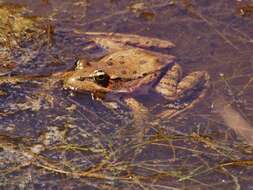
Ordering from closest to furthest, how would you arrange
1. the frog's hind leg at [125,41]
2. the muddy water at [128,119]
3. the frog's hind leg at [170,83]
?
1. the muddy water at [128,119]
2. the frog's hind leg at [170,83]
3. the frog's hind leg at [125,41]

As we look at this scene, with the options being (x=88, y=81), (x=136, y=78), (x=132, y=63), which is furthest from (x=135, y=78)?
(x=88, y=81)

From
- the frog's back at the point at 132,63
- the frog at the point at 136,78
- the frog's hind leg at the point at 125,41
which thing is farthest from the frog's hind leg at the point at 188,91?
the frog's hind leg at the point at 125,41

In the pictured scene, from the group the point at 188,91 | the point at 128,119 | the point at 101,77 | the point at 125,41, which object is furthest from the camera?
the point at 125,41

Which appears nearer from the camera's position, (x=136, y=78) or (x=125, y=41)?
(x=136, y=78)

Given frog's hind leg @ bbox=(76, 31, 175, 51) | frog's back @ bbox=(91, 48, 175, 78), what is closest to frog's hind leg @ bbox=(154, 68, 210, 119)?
frog's back @ bbox=(91, 48, 175, 78)

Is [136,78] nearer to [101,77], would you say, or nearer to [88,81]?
[101,77]

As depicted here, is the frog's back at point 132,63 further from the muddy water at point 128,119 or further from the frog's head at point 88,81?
the muddy water at point 128,119

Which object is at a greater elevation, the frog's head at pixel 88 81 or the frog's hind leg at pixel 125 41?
the frog's hind leg at pixel 125 41
